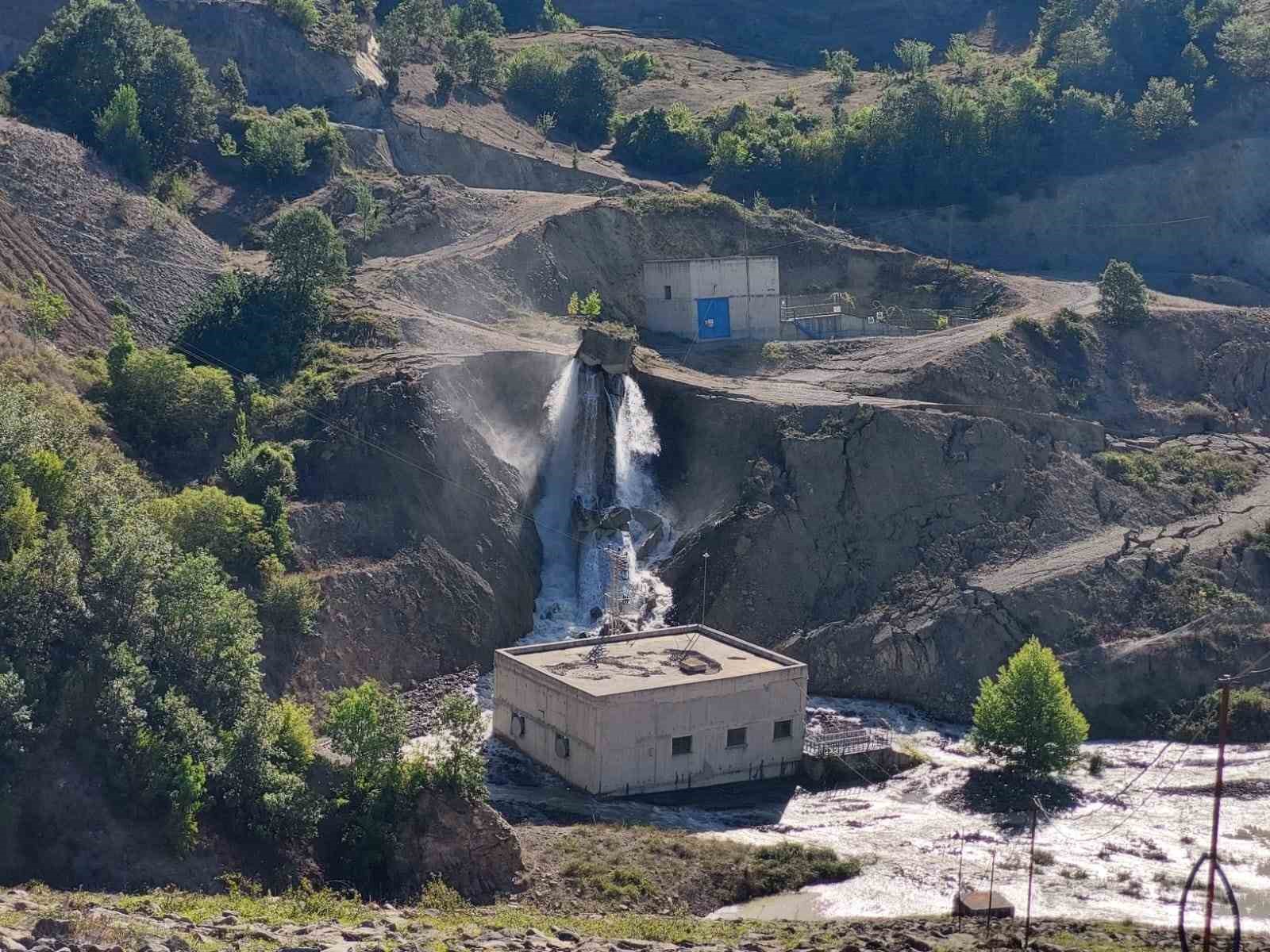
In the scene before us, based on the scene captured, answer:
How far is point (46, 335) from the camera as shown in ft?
208

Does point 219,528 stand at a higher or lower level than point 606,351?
lower

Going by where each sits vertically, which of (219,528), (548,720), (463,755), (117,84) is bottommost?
(548,720)

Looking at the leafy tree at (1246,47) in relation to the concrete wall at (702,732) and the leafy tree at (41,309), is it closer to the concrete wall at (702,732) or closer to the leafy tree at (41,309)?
the concrete wall at (702,732)

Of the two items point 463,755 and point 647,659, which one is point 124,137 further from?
point 463,755

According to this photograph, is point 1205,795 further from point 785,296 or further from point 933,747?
point 785,296

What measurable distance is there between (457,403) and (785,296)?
22.0 m

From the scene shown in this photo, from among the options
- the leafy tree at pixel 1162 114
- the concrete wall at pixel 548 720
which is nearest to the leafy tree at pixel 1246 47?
the leafy tree at pixel 1162 114

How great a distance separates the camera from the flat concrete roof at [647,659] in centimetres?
5369

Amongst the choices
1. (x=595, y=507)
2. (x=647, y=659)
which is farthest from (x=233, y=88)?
(x=647, y=659)

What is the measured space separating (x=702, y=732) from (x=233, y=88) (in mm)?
46466

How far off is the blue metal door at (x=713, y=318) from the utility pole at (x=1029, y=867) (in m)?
29.7

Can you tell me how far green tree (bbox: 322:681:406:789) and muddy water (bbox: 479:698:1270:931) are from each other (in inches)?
220

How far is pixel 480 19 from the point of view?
11388 cm

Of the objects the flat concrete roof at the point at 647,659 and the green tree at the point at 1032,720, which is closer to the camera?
the flat concrete roof at the point at 647,659
